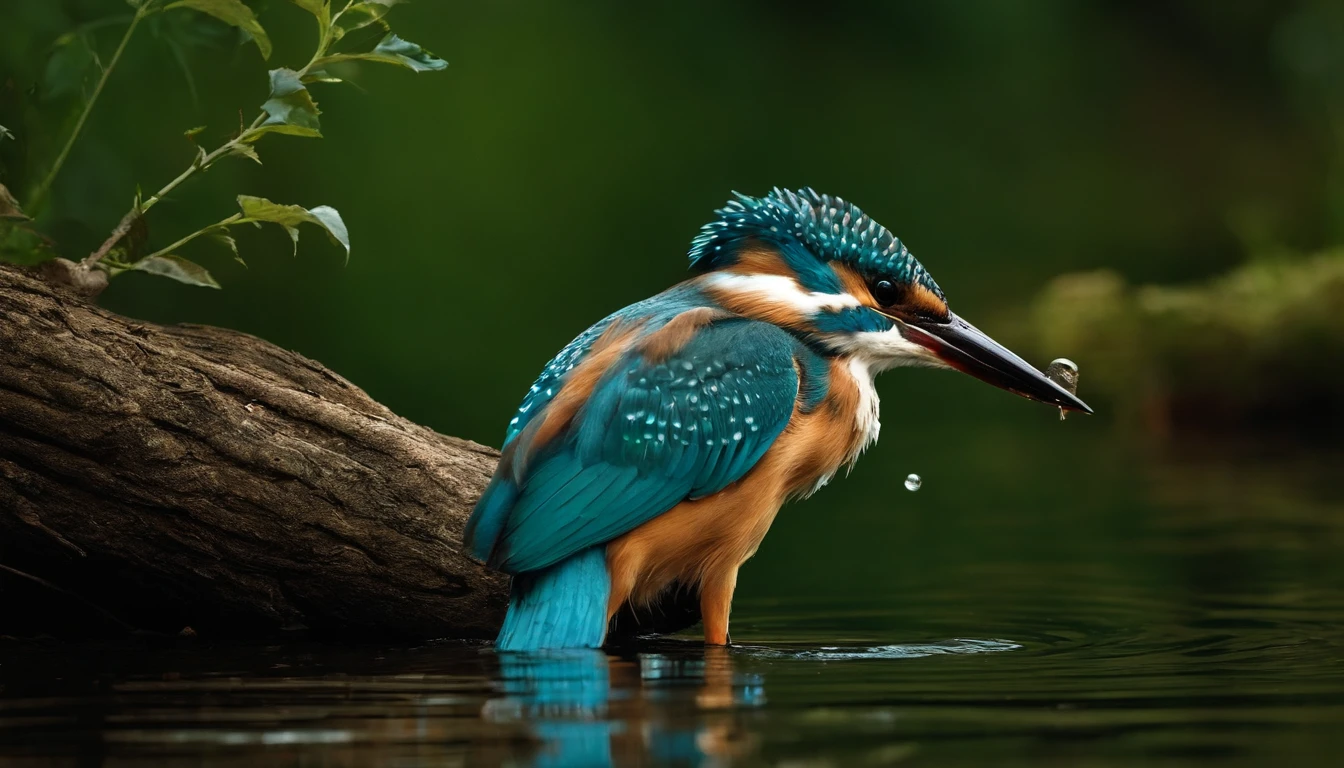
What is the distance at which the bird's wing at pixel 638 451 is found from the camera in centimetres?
467

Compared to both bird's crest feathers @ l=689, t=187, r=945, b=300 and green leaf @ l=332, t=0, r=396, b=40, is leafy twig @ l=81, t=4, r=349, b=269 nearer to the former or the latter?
green leaf @ l=332, t=0, r=396, b=40

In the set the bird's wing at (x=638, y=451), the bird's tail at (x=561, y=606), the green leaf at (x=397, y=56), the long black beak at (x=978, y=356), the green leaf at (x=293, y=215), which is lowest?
the bird's tail at (x=561, y=606)

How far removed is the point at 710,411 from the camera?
4.83 m

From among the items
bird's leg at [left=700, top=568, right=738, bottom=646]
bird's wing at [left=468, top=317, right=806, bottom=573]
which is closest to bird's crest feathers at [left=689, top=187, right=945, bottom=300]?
bird's wing at [left=468, top=317, right=806, bottom=573]

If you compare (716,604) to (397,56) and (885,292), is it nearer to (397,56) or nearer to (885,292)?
(885,292)

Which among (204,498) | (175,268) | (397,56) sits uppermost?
(397,56)

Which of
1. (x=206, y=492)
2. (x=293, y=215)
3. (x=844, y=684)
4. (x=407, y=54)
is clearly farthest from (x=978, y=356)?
(x=206, y=492)

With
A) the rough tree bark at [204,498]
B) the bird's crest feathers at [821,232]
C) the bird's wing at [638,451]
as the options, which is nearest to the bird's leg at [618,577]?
the bird's wing at [638,451]

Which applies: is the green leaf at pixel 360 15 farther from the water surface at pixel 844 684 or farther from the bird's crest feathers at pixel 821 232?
the water surface at pixel 844 684

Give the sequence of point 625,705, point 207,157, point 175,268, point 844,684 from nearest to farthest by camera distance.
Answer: point 625,705
point 844,684
point 207,157
point 175,268

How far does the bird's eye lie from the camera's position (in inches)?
207

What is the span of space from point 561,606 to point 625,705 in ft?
3.43

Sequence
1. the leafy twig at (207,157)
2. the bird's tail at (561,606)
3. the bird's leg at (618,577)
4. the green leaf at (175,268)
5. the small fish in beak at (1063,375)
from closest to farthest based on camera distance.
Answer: the bird's tail at (561,606) → the bird's leg at (618,577) → the leafy twig at (207,157) → the green leaf at (175,268) → the small fish in beak at (1063,375)

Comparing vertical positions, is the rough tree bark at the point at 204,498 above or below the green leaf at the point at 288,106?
below
